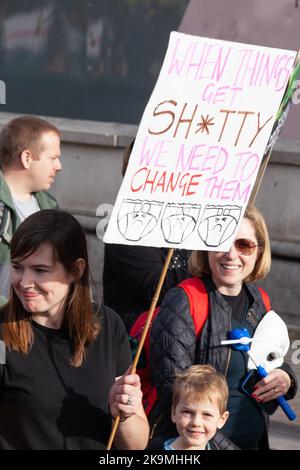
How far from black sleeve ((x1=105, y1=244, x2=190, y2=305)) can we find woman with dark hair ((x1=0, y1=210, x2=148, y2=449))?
1.29m

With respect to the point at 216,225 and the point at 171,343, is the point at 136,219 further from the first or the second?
the point at 171,343

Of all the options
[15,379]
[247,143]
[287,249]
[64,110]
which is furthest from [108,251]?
[64,110]

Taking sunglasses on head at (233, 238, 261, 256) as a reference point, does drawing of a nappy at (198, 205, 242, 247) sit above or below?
above

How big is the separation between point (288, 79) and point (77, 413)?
4.74 ft

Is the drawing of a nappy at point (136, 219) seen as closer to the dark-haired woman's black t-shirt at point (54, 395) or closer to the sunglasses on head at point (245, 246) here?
the dark-haired woman's black t-shirt at point (54, 395)

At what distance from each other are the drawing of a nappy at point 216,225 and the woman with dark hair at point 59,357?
436 millimetres

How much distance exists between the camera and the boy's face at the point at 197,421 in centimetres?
459

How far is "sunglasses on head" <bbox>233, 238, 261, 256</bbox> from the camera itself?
16.8 feet

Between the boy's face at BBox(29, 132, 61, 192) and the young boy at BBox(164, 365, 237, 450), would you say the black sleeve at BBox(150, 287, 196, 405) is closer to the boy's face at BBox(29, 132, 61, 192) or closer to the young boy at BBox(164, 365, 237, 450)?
the young boy at BBox(164, 365, 237, 450)

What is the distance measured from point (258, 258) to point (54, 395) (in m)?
1.34

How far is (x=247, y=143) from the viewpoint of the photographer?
460 centimetres

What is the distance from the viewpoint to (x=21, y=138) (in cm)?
637

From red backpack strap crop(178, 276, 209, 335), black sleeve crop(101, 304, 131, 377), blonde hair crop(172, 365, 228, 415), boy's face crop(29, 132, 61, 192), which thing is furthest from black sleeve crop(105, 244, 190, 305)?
black sleeve crop(101, 304, 131, 377)

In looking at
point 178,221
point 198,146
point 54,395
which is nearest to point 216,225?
point 178,221
